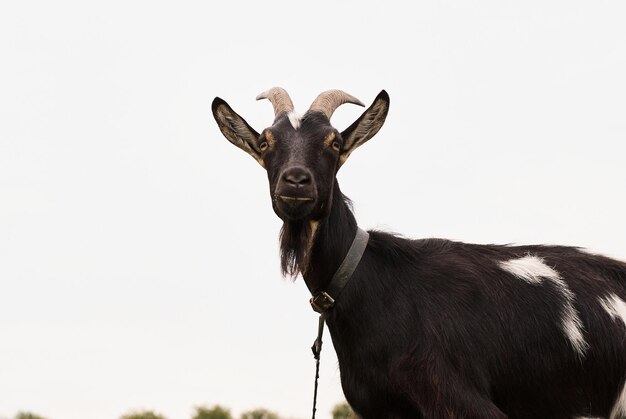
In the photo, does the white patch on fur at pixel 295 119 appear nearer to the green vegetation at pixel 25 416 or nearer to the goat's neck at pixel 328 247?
the goat's neck at pixel 328 247

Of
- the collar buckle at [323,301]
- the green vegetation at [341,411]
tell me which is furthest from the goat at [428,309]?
the green vegetation at [341,411]

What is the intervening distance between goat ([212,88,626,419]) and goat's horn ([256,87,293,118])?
0.06 ft

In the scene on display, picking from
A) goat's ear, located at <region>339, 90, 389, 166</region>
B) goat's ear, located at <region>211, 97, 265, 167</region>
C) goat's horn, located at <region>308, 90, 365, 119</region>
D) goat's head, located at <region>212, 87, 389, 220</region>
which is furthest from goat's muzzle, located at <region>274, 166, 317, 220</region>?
goat's horn, located at <region>308, 90, 365, 119</region>

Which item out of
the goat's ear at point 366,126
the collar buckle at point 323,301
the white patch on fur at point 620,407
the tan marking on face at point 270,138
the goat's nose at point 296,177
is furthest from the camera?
the white patch on fur at point 620,407

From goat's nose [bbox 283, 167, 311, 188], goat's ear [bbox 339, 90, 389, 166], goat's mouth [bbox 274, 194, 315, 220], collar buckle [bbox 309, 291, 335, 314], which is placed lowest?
collar buckle [bbox 309, 291, 335, 314]

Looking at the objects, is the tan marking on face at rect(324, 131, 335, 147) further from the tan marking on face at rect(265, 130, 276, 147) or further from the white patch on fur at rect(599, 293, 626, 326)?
the white patch on fur at rect(599, 293, 626, 326)

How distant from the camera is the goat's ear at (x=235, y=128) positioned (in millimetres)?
9117

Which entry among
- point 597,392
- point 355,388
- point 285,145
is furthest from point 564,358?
point 285,145

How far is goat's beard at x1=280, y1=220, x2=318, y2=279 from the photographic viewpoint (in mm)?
8602

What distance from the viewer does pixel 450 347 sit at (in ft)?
29.1

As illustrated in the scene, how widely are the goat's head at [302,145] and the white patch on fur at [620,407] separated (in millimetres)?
3170

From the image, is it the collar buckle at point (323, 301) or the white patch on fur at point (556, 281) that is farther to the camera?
the white patch on fur at point (556, 281)

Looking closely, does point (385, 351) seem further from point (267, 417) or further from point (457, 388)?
point (267, 417)

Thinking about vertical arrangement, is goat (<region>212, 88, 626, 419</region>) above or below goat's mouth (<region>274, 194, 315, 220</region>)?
below
